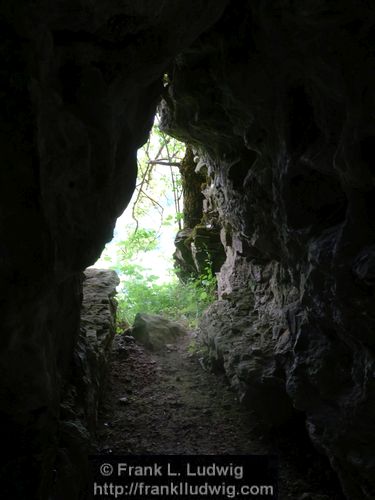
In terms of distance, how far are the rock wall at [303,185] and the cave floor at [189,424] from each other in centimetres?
35

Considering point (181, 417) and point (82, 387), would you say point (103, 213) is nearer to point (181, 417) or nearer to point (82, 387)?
point (82, 387)

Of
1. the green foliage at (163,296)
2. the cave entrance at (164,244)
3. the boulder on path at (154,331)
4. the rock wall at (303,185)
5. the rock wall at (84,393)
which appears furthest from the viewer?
the cave entrance at (164,244)

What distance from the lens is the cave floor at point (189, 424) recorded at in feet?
14.6

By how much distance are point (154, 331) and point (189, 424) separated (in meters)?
2.56

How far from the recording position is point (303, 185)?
393cm

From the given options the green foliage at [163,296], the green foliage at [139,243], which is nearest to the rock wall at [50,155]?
the green foliage at [163,296]

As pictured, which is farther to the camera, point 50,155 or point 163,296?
point 163,296

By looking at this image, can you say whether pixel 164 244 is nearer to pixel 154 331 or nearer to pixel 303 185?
pixel 154 331

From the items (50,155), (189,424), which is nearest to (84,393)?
(189,424)

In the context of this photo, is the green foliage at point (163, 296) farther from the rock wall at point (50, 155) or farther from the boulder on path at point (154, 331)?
the rock wall at point (50, 155)

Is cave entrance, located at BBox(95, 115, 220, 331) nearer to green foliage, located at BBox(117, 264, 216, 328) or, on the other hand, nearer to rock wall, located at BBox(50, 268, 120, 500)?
green foliage, located at BBox(117, 264, 216, 328)

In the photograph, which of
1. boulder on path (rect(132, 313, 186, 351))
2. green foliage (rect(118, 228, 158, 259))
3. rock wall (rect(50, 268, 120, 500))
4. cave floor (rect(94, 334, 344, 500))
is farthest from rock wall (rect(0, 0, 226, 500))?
green foliage (rect(118, 228, 158, 259))

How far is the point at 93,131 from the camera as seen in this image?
2.94m

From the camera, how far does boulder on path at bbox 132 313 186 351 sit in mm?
7434
